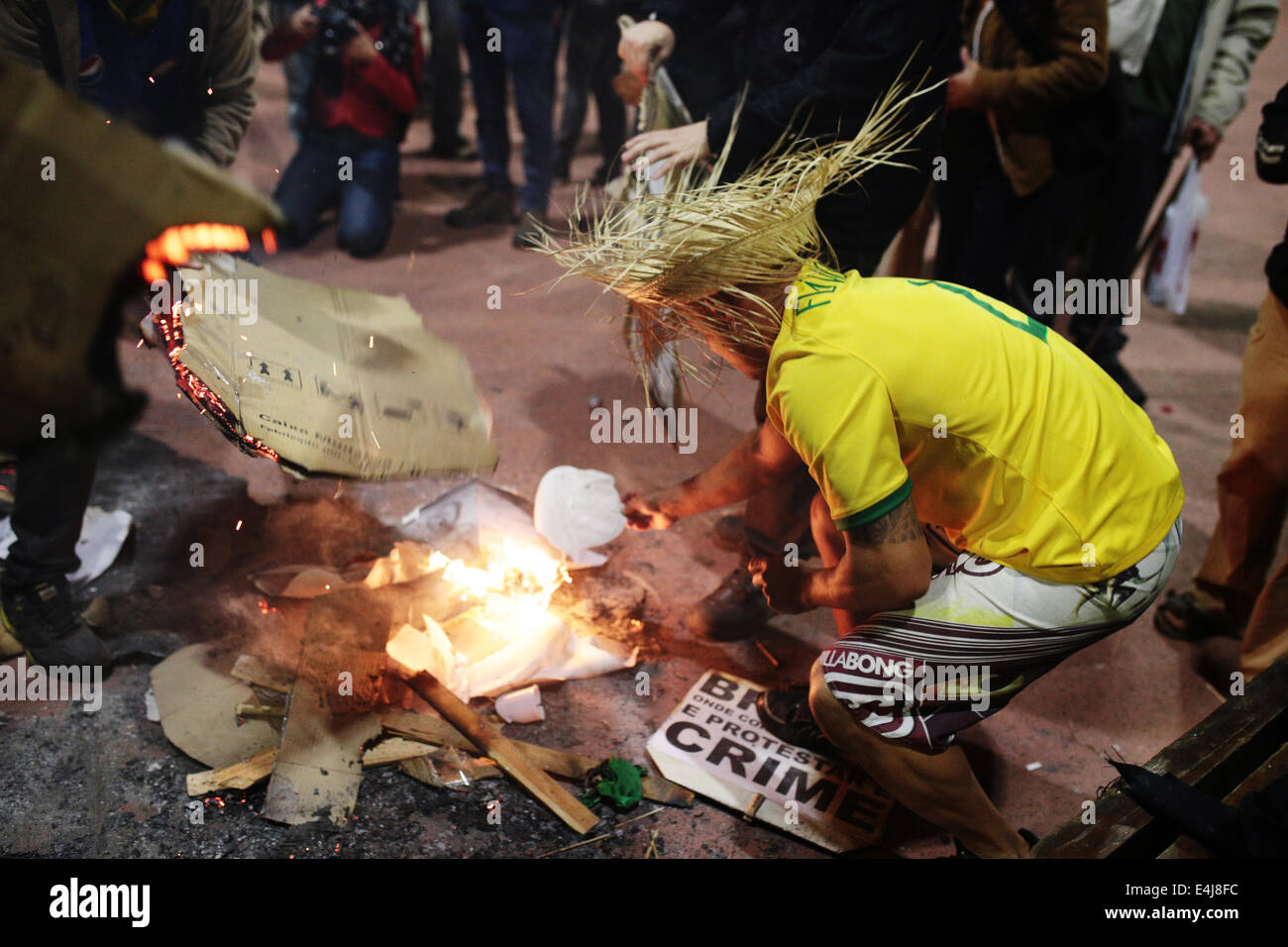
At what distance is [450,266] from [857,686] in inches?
177

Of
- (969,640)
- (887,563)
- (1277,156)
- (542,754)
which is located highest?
(1277,156)

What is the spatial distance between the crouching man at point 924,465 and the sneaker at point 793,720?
44cm

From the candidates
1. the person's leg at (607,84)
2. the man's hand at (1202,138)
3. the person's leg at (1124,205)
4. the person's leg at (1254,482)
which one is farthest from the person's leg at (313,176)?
the person's leg at (1254,482)

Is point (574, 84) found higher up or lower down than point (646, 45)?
lower down

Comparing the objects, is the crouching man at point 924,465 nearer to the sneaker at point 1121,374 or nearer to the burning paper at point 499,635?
the burning paper at point 499,635

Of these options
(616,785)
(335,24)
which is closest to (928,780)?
(616,785)

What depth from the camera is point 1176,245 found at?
4.77 metres

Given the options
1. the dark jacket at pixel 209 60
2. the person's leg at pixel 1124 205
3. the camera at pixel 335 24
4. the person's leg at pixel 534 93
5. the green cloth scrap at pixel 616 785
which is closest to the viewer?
the dark jacket at pixel 209 60

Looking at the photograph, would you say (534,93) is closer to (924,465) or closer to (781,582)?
(781,582)

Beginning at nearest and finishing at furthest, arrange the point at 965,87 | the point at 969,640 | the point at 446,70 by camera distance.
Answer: the point at 969,640, the point at 965,87, the point at 446,70

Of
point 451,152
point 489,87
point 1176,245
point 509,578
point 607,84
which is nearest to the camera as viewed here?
point 509,578

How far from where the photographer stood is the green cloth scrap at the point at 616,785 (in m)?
2.50

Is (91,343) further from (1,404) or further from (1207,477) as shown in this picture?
(1207,477)

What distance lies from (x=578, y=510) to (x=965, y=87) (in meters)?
2.44
